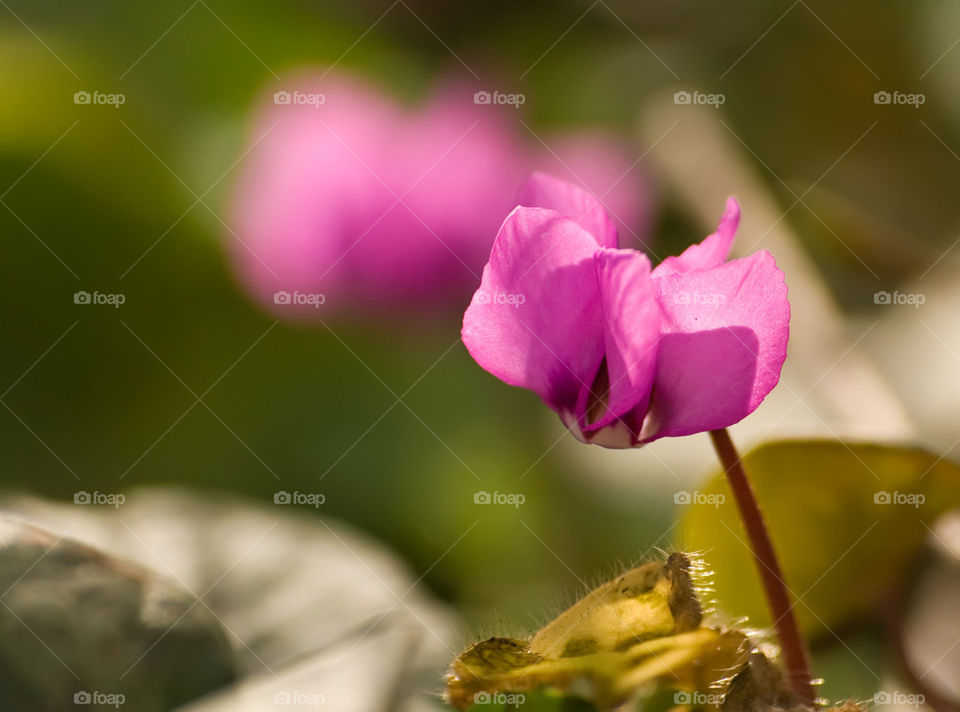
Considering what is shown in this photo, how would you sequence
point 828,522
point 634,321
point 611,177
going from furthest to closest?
1. point 611,177
2. point 828,522
3. point 634,321

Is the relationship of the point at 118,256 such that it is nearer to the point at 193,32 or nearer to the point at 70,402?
the point at 70,402

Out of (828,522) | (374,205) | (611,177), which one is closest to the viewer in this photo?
(828,522)

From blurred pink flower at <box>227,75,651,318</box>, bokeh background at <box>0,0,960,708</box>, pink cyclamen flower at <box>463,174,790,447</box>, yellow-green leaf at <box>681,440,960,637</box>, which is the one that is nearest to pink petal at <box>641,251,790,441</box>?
pink cyclamen flower at <box>463,174,790,447</box>

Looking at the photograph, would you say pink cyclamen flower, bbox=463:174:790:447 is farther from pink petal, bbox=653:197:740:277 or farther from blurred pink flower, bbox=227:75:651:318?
blurred pink flower, bbox=227:75:651:318

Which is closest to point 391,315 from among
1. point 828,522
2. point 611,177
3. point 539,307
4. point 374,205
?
point 374,205

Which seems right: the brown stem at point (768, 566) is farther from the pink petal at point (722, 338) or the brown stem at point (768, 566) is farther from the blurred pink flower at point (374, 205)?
the blurred pink flower at point (374, 205)

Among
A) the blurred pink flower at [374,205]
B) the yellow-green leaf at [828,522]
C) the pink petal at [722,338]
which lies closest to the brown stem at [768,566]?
the pink petal at [722,338]

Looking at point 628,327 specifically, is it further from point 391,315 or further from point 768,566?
point 391,315
